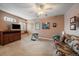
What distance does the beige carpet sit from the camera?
2359 millimetres

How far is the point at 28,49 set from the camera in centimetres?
242

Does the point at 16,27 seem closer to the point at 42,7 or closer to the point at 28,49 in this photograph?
the point at 28,49

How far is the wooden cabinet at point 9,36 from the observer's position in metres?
2.38

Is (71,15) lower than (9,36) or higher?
higher

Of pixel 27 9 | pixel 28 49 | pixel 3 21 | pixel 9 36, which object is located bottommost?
pixel 28 49

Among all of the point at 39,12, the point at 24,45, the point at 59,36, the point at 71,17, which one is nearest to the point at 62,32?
the point at 59,36

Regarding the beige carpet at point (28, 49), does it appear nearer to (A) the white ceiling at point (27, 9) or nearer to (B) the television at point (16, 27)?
(B) the television at point (16, 27)

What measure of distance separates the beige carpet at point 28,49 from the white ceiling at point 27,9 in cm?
72

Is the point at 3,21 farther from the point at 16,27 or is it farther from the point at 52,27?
the point at 52,27

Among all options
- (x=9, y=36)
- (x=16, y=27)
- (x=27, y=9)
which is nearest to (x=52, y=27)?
(x=27, y=9)

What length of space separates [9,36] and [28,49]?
0.60 metres

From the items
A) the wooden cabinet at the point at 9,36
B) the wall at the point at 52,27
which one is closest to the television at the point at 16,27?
the wooden cabinet at the point at 9,36

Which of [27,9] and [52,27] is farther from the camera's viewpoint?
[52,27]

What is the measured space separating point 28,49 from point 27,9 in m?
1.00
